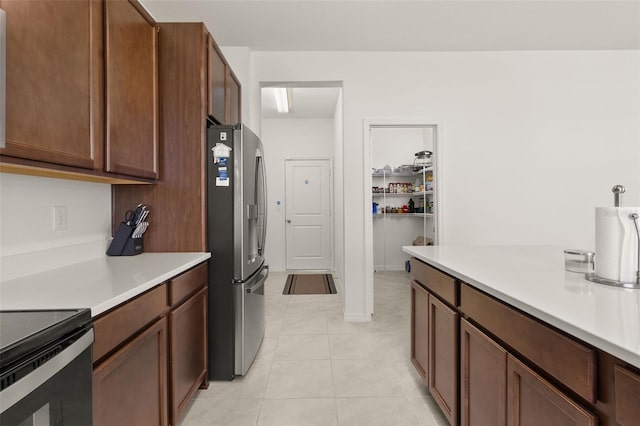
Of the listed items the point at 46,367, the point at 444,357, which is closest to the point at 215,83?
the point at 46,367

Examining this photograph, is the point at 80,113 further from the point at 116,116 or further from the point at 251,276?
the point at 251,276

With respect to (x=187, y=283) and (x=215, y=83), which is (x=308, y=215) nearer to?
(x=215, y=83)

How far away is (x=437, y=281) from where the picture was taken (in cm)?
165

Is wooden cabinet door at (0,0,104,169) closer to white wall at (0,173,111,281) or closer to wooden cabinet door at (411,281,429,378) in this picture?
white wall at (0,173,111,281)

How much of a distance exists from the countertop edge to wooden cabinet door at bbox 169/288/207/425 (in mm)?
197

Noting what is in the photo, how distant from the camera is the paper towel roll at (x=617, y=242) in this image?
971 millimetres

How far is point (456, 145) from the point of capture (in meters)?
3.39

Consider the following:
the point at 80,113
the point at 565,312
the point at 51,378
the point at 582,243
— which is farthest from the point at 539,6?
the point at 51,378

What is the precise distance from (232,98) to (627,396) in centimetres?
294

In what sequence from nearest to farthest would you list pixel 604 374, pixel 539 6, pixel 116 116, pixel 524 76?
pixel 604 374 < pixel 116 116 < pixel 539 6 < pixel 524 76

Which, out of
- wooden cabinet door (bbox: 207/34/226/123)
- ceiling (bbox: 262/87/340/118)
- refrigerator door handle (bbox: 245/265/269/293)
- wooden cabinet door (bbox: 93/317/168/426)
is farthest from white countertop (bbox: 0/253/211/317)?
ceiling (bbox: 262/87/340/118)

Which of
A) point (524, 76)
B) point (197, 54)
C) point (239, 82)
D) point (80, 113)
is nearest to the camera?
point (80, 113)

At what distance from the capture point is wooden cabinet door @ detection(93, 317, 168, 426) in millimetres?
1047

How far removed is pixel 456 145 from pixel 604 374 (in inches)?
118
